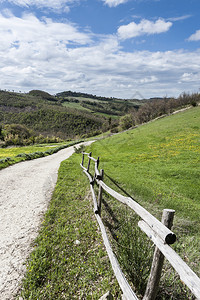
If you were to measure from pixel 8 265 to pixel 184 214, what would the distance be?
614 cm

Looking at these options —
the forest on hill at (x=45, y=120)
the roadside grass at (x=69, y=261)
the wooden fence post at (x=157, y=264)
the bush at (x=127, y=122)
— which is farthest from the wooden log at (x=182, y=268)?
the forest on hill at (x=45, y=120)

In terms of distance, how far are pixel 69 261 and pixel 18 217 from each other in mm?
3325

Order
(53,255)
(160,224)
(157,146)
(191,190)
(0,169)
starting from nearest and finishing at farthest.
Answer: (160,224)
(53,255)
(191,190)
(0,169)
(157,146)

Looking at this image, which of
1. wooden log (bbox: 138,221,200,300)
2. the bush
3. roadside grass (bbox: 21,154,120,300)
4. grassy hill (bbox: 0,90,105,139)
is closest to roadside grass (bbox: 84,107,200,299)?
roadside grass (bbox: 21,154,120,300)

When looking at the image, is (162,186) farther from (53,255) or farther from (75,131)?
(75,131)

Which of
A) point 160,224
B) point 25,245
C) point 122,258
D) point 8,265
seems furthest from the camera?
point 25,245

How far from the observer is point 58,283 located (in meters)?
3.98

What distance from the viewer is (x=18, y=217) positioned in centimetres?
683

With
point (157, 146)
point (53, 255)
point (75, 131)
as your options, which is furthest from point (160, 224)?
point (75, 131)

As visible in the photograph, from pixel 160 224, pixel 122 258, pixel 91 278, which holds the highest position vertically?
pixel 160 224

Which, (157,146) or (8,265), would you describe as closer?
(8,265)

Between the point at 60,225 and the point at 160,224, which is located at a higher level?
the point at 160,224

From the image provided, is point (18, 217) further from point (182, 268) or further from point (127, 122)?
point (127, 122)

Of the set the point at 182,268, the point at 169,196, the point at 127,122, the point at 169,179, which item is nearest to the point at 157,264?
the point at 182,268
